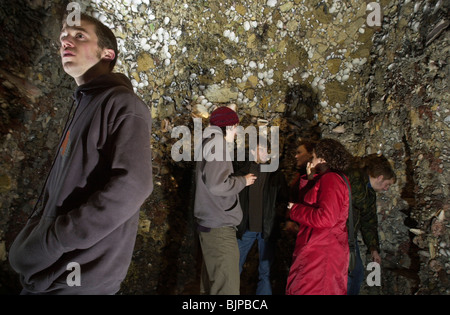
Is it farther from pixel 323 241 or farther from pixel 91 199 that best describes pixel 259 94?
pixel 91 199

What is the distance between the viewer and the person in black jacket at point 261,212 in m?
2.65

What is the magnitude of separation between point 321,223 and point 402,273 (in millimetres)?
1411

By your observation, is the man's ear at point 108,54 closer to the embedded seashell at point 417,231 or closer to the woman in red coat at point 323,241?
the woman in red coat at point 323,241

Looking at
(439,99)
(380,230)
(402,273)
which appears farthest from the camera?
(380,230)

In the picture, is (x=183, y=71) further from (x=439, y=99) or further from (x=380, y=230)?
(x=380, y=230)

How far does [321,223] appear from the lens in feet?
6.54

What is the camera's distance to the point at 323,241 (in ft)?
6.68

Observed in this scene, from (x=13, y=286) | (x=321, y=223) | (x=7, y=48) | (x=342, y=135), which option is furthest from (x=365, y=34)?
(x=13, y=286)

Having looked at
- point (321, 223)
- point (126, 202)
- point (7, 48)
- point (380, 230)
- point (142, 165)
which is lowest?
point (380, 230)

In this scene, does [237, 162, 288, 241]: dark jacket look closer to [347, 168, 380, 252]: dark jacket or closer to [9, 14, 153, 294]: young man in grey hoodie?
[347, 168, 380, 252]: dark jacket

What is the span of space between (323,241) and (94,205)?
163cm

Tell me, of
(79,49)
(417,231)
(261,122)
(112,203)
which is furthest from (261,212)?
(79,49)

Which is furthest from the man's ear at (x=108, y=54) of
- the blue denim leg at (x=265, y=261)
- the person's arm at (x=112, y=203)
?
the blue denim leg at (x=265, y=261)

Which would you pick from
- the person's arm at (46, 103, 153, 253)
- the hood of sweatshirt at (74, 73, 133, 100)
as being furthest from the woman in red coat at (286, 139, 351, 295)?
the hood of sweatshirt at (74, 73, 133, 100)
